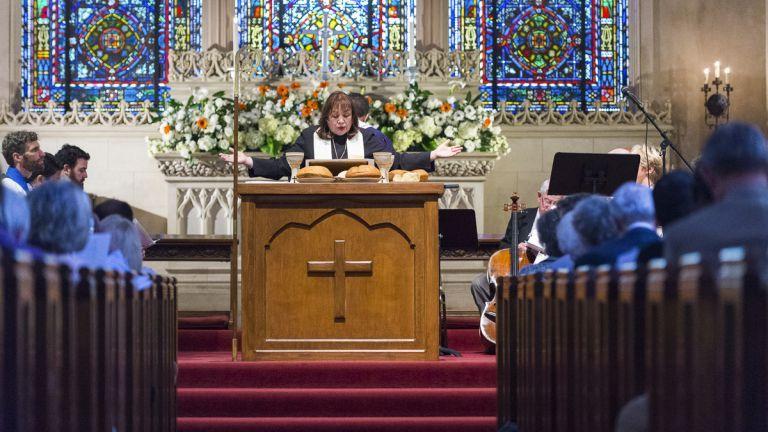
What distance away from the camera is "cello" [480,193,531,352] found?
22.5 feet

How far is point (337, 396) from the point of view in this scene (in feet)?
18.1

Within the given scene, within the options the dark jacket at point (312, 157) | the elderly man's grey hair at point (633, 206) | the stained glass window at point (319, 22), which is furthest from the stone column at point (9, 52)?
the elderly man's grey hair at point (633, 206)

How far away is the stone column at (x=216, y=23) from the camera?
11.2 metres

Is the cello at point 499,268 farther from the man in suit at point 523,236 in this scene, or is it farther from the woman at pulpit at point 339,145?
the woman at pulpit at point 339,145

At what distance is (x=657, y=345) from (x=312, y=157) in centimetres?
479

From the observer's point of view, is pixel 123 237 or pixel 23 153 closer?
pixel 123 237

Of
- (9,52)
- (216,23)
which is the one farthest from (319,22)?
(9,52)

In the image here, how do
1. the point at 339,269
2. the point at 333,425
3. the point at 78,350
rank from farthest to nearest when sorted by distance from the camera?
the point at 339,269, the point at 333,425, the point at 78,350

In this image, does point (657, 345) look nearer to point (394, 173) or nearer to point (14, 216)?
point (14, 216)

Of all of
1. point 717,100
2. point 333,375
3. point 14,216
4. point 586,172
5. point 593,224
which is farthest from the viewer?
point 717,100

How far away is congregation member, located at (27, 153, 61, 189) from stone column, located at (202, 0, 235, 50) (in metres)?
4.07

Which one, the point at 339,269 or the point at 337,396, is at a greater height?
the point at 339,269

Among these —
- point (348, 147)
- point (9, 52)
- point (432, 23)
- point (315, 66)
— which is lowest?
point (348, 147)

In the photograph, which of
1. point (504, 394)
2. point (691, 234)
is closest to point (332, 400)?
point (504, 394)
